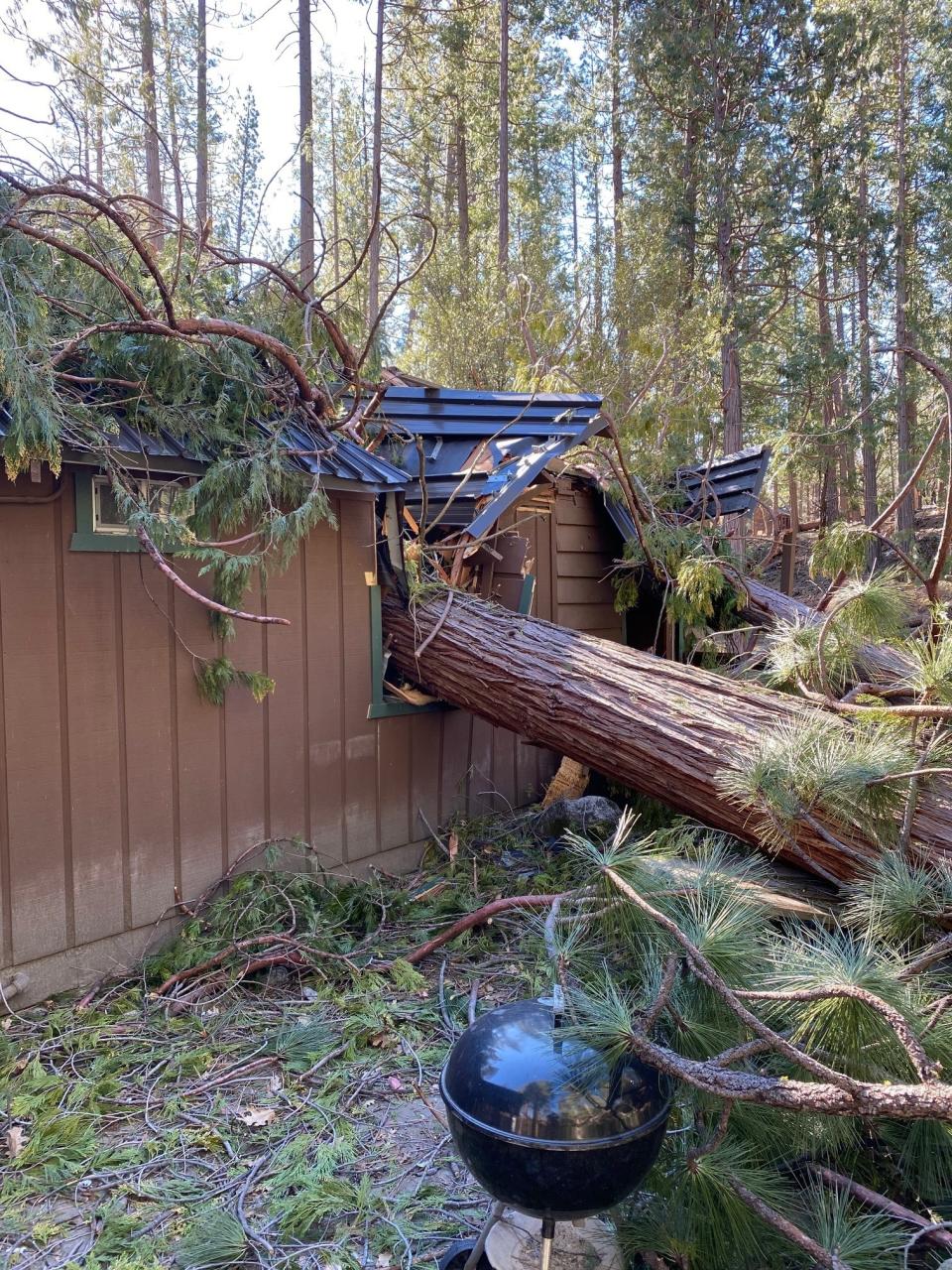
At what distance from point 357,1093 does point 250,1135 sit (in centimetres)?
40

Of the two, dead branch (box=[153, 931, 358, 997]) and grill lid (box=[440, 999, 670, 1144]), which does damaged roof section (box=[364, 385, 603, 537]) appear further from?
grill lid (box=[440, 999, 670, 1144])

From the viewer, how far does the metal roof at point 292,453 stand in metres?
3.45

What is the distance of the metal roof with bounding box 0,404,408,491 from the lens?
3451mm

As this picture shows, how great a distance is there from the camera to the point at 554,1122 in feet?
5.51

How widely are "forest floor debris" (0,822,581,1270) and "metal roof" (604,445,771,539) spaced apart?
3768 mm

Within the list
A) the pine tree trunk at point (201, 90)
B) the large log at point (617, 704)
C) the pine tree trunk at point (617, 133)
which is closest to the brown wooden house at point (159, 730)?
the large log at point (617, 704)

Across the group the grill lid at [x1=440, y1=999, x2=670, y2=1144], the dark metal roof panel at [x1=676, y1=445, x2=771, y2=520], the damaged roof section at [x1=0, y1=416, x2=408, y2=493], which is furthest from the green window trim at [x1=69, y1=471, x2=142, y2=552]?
the dark metal roof panel at [x1=676, y1=445, x2=771, y2=520]

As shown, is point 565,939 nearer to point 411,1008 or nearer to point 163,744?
point 411,1008

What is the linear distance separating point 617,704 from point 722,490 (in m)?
3.80

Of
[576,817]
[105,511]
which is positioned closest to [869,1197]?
[576,817]

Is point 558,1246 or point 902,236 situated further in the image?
point 902,236

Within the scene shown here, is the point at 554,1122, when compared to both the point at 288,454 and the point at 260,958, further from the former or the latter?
the point at 288,454

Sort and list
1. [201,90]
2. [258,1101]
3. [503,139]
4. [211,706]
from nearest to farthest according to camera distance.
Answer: [258,1101]
[211,706]
[201,90]
[503,139]

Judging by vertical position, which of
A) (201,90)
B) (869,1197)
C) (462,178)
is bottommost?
(869,1197)
